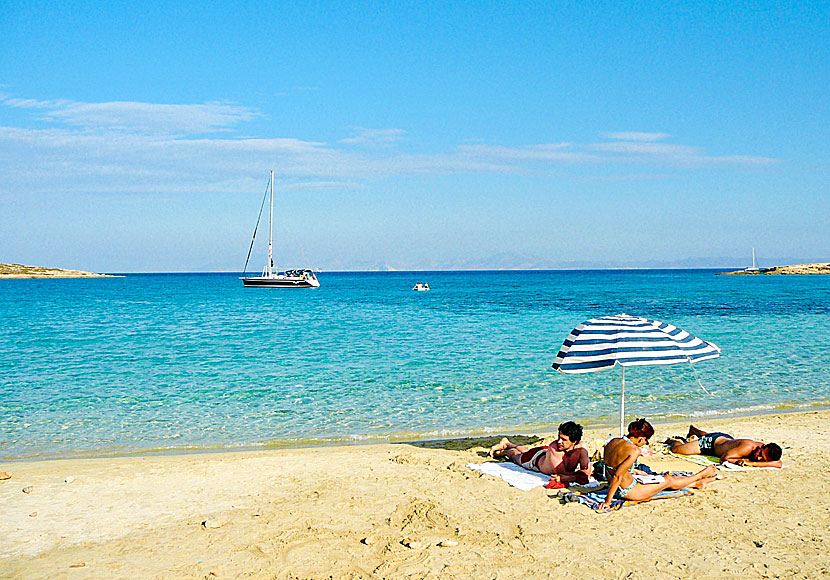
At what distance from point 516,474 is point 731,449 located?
308 centimetres

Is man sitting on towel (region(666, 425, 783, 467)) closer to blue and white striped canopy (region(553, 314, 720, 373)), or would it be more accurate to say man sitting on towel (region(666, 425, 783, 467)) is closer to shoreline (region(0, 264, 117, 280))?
blue and white striped canopy (region(553, 314, 720, 373))

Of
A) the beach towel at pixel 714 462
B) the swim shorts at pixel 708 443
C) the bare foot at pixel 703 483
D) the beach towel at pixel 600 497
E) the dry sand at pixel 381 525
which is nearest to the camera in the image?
the dry sand at pixel 381 525

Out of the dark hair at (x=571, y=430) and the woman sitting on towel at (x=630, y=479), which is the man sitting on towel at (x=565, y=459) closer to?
the dark hair at (x=571, y=430)

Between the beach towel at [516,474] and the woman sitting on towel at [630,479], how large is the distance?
56cm

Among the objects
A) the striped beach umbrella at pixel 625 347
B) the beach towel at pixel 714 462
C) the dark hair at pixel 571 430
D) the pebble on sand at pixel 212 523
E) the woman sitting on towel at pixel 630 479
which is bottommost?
the pebble on sand at pixel 212 523

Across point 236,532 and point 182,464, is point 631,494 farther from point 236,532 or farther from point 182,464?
point 182,464

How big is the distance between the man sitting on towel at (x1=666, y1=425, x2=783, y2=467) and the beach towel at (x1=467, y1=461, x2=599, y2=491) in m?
2.24

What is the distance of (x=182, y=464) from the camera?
32.9ft

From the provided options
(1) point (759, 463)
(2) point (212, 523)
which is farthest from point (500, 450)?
(2) point (212, 523)

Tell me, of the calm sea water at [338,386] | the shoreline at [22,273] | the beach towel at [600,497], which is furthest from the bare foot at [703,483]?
the shoreline at [22,273]

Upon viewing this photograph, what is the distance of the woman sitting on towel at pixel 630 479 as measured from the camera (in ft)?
25.3

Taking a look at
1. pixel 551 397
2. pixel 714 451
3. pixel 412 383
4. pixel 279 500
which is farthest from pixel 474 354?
pixel 279 500

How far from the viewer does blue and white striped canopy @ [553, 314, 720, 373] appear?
338 inches

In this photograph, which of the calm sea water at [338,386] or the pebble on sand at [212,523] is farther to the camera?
the calm sea water at [338,386]
